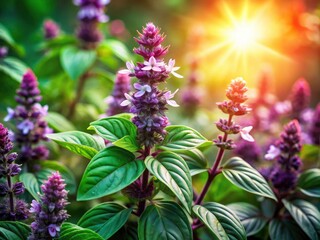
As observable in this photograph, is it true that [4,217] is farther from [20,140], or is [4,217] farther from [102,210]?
[20,140]

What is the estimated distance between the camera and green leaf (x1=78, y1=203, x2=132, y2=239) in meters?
1.26

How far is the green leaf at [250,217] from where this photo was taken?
1557mm

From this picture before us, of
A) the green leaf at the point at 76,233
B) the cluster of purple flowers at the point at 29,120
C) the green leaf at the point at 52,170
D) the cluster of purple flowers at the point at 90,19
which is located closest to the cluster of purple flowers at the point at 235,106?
the green leaf at the point at 76,233

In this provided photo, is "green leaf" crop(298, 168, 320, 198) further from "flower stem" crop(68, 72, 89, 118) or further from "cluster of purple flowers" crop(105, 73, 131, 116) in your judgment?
"flower stem" crop(68, 72, 89, 118)

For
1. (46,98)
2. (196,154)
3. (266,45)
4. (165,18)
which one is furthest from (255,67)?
(196,154)

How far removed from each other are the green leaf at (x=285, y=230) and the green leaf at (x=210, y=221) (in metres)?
0.31

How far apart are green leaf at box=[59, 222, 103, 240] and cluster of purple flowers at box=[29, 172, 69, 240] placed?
0.04m

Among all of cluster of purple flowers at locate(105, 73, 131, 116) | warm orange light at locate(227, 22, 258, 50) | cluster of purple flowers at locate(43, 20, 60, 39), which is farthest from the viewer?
warm orange light at locate(227, 22, 258, 50)

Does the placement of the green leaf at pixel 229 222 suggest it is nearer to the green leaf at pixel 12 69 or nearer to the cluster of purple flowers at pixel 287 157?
the cluster of purple flowers at pixel 287 157

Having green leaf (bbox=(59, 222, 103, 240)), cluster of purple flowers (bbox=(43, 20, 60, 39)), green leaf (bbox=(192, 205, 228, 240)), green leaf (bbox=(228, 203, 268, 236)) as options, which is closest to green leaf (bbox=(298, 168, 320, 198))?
green leaf (bbox=(228, 203, 268, 236))

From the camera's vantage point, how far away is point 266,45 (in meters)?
3.69

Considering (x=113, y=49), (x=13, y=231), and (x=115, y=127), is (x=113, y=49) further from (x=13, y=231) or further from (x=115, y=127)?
(x=13, y=231)

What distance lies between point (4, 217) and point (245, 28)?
272 cm

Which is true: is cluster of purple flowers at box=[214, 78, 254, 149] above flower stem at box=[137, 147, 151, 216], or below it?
above
